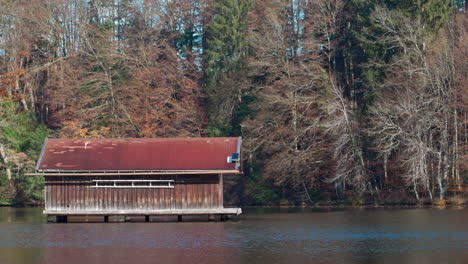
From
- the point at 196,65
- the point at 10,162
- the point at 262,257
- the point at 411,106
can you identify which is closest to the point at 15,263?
the point at 262,257

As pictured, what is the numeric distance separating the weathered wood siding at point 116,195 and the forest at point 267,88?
58.1ft

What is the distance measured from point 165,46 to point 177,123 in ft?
34.7

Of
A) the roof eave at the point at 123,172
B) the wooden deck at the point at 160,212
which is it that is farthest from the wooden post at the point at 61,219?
the roof eave at the point at 123,172

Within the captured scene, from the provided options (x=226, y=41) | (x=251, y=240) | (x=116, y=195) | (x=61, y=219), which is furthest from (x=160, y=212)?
(x=226, y=41)

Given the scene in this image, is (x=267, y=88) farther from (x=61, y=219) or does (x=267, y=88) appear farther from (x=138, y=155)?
(x=61, y=219)

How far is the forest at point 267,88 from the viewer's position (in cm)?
5753

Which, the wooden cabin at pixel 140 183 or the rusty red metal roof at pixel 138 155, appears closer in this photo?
the wooden cabin at pixel 140 183

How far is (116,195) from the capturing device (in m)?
44.0

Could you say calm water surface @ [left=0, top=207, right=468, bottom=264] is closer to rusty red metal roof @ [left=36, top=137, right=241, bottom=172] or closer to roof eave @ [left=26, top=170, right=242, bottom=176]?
roof eave @ [left=26, top=170, right=242, bottom=176]

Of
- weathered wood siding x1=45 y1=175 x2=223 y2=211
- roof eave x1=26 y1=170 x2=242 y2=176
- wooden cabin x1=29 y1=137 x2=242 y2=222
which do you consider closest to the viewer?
roof eave x1=26 y1=170 x2=242 y2=176

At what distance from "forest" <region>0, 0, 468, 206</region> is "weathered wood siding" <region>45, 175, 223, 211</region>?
1771 centimetres

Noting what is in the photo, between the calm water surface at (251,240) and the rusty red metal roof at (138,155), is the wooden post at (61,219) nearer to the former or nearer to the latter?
the calm water surface at (251,240)

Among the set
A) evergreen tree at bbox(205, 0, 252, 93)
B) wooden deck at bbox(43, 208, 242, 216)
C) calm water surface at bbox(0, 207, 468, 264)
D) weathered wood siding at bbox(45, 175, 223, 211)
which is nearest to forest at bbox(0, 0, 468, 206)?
evergreen tree at bbox(205, 0, 252, 93)

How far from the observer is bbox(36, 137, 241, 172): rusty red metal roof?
43688 millimetres
